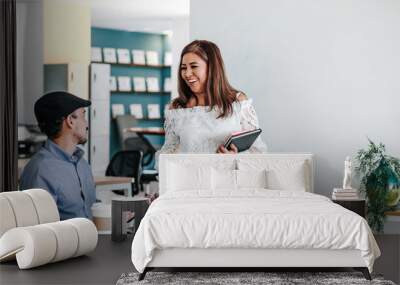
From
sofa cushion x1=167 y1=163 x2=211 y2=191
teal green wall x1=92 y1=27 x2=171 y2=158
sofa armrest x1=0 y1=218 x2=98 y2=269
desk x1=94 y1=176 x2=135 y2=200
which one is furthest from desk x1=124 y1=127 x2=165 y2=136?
sofa armrest x1=0 y1=218 x2=98 y2=269

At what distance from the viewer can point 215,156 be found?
6.81 meters

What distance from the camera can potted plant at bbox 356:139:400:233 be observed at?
7082 mm

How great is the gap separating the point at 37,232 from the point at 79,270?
39 cm

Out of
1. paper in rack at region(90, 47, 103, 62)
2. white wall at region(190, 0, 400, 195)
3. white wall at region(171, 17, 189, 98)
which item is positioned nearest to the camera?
white wall at region(190, 0, 400, 195)

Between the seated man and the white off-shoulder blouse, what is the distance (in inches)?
31.3

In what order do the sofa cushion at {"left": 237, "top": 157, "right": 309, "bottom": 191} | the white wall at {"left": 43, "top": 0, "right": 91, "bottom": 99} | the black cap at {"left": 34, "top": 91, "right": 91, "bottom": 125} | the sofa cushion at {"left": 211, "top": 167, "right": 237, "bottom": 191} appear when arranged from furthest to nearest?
the white wall at {"left": 43, "top": 0, "right": 91, "bottom": 99} → the black cap at {"left": 34, "top": 91, "right": 91, "bottom": 125} → the sofa cushion at {"left": 237, "top": 157, "right": 309, "bottom": 191} → the sofa cushion at {"left": 211, "top": 167, "right": 237, "bottom": 191}

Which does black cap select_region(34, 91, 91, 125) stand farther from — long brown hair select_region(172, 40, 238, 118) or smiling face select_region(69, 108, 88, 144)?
long brown hair select_region(172, 40, 238, 118)

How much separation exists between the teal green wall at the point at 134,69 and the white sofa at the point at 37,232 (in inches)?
365

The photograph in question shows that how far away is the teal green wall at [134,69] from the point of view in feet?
50.3

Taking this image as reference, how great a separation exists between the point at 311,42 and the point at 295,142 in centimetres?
94

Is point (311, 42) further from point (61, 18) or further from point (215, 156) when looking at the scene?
point (61, 18)

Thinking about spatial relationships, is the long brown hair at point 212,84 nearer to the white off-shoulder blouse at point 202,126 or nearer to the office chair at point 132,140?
the white off-shoulder blouse at point 202,126

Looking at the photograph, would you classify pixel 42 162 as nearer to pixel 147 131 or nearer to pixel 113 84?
pixel 147 131

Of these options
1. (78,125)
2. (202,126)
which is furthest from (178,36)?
(202,126)
